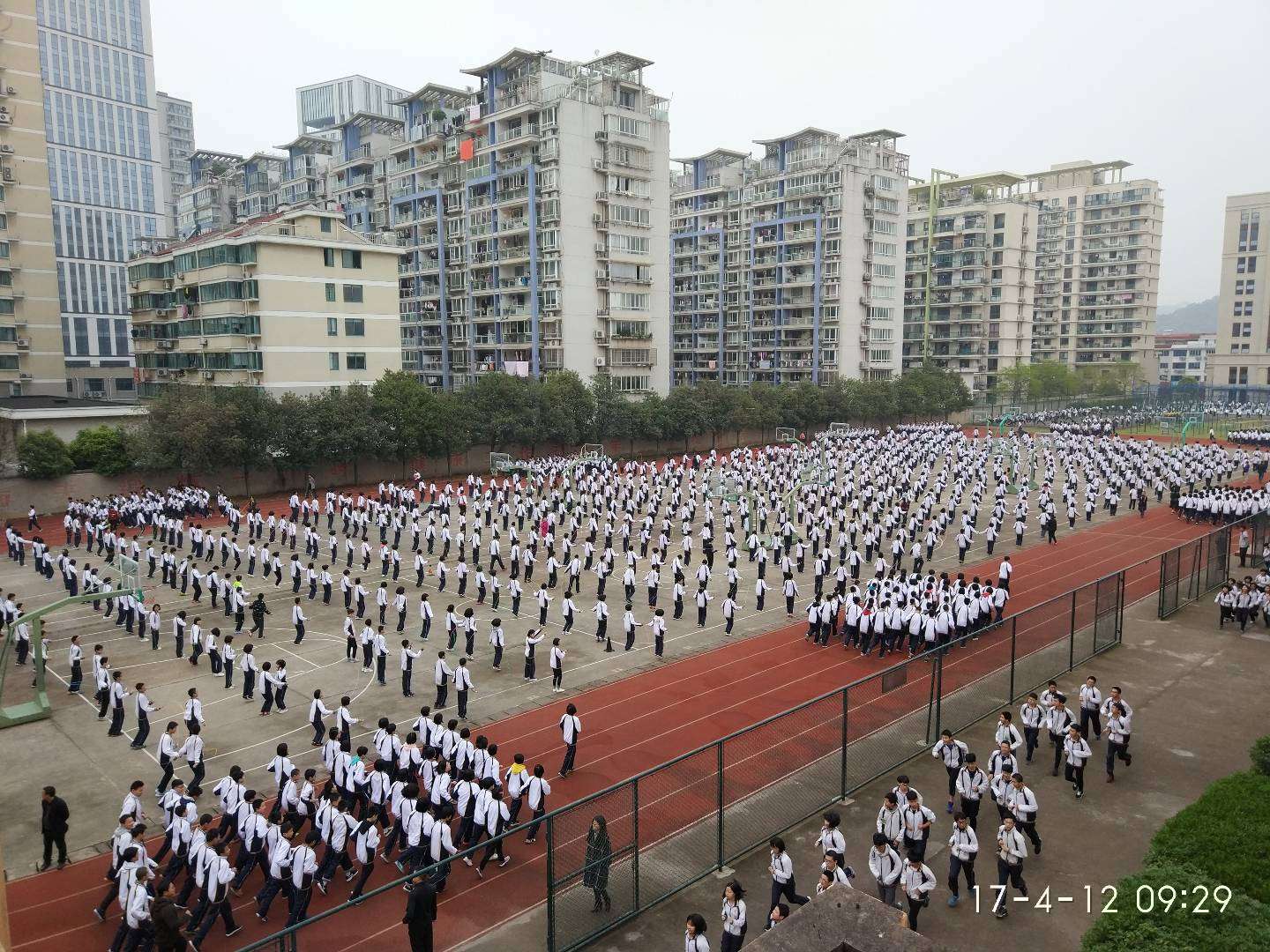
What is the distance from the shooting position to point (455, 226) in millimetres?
57344

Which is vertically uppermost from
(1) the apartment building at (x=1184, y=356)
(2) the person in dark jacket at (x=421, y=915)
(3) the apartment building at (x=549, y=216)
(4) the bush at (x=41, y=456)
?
(3) the apartment building at (x=549, y=216)

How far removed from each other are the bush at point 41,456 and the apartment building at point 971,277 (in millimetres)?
67407

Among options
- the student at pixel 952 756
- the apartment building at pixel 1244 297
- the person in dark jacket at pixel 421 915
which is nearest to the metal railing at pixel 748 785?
the person in dark jacket at pixel 421 915

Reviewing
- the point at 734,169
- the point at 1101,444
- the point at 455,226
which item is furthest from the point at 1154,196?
the point at 455,226

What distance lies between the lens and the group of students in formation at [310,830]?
8219 mm

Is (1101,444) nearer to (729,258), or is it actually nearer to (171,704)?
(729,258)

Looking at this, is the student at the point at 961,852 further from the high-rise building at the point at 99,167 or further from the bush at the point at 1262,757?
the high-rise building at the point at 99,167

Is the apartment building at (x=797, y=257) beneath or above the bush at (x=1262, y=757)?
above

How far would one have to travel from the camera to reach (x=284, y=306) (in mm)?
40344

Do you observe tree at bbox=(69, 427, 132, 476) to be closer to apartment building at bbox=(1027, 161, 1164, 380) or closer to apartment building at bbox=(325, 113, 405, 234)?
apartment building at bbox=(325, 113, 405, 234)

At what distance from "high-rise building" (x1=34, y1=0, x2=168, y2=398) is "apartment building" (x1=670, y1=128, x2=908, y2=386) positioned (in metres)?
44.6

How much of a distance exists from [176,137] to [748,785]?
130 metres

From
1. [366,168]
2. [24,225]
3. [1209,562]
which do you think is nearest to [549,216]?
[366,168]

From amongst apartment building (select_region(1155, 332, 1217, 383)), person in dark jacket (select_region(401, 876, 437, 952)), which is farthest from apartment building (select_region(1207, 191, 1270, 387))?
Answer: person in dark jacket (select_region(401, 876, 437, 952))
